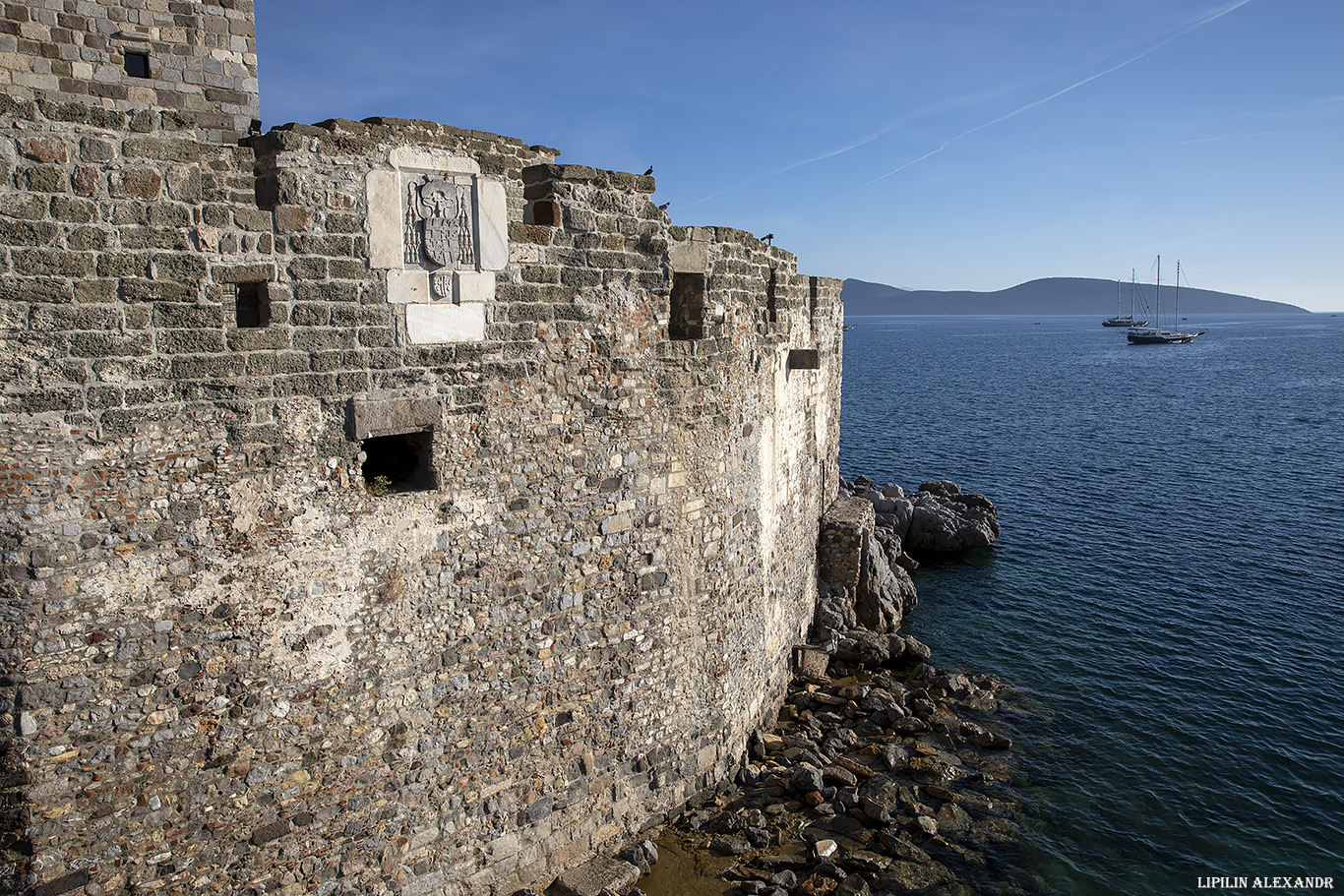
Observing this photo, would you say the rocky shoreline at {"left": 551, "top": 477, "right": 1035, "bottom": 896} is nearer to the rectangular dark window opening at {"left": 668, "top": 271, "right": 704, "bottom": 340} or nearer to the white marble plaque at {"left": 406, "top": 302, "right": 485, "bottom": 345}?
the white marble plaque at {"left": 406, "top": 302, "right": 485, "bottom": 345}

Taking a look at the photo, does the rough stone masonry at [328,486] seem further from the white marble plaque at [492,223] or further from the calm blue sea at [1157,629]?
the calm blue sea at [1157,629]

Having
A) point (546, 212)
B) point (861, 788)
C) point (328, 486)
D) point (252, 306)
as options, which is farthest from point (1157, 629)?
point (252, 306)

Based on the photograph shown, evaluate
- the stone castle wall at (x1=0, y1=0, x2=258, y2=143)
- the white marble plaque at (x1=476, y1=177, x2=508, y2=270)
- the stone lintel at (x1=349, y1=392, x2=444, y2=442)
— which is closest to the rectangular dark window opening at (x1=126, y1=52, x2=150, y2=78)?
the stone castle wall at (x1=0, y1=0, x2=258, y2=143)

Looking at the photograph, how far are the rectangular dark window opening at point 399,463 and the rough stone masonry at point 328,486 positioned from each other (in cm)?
3

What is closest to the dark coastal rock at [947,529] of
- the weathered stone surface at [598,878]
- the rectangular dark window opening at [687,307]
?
the rectangular dark window opening at [687,307]

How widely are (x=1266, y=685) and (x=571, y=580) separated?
15270mm

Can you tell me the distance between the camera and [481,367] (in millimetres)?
7762

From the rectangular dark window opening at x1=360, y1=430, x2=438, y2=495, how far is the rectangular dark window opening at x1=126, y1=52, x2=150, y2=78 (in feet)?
14.4

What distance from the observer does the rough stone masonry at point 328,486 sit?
5.82 m

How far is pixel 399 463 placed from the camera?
787 centimetres

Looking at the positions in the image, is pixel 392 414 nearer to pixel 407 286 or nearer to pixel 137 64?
pixel 407 286

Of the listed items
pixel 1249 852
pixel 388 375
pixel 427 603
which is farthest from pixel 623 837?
pixel 1249 852

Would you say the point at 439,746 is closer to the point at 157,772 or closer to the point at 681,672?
the point at 157,772

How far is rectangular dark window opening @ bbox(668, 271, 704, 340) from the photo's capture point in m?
9.74
